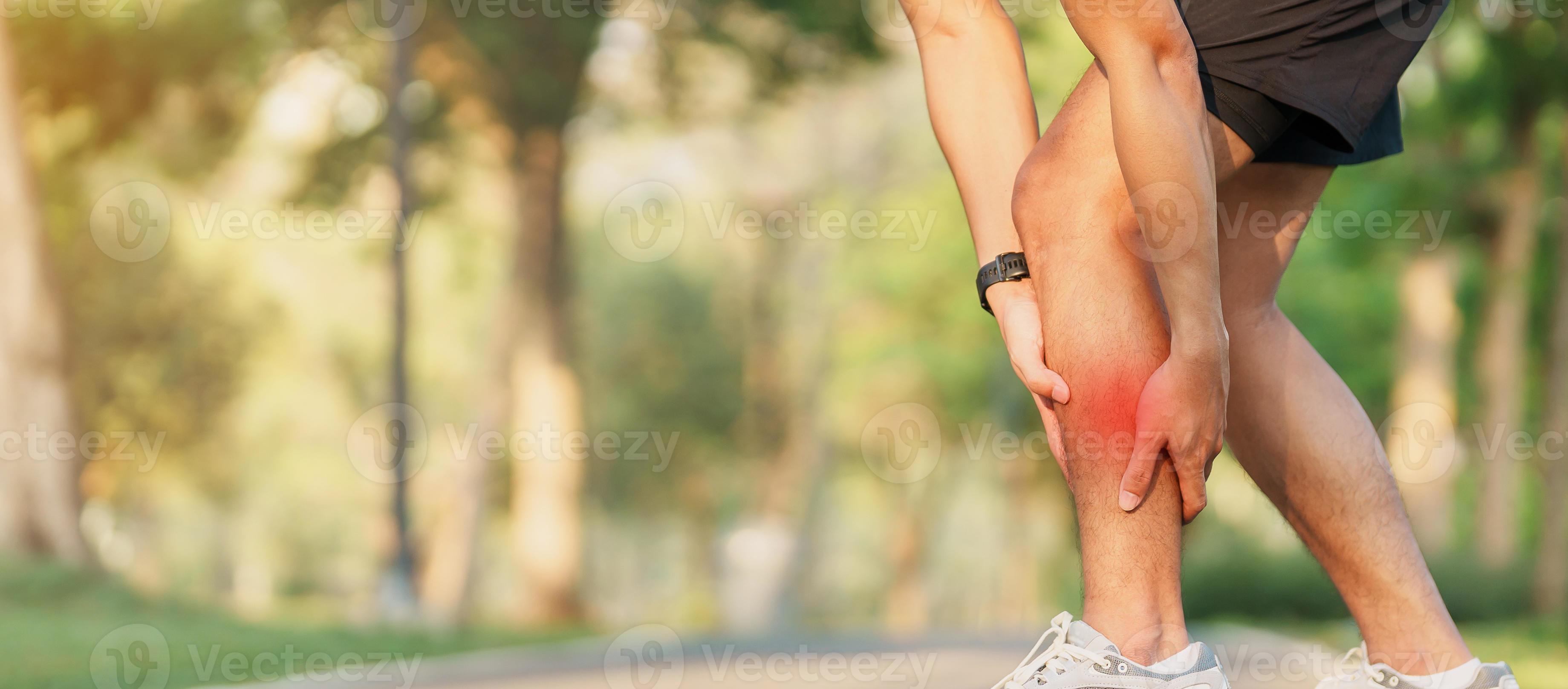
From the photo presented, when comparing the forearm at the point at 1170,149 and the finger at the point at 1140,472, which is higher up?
the forearm at the point at 1170,149

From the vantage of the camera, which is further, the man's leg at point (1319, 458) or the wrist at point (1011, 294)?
the man's leg at point (1319, 458)

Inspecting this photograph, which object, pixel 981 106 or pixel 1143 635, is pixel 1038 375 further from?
pixel 981 106

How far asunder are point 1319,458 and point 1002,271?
630mm

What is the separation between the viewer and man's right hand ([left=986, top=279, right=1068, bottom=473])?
1.92 metres

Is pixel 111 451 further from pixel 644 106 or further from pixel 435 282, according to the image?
pixel 644 106

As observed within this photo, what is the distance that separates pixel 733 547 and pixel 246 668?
11.7 meters

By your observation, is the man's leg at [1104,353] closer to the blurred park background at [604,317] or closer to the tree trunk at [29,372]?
the blurred park background at [604,317]

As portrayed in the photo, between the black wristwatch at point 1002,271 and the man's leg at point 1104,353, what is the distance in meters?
0.11

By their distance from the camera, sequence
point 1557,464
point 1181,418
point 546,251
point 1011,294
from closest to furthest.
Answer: point 1181,418
point 1011,294
point 1557,464
point 546,251

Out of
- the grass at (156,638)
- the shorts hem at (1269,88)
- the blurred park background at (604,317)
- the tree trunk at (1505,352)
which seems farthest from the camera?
the tree trunk at (1505,352)

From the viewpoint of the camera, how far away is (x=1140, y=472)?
1776mm

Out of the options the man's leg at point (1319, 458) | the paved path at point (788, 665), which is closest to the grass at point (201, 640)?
the paved path at point (788, 665)

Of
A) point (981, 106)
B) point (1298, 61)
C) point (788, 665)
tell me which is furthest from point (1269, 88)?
point (788, 665)

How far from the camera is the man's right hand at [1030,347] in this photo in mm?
1923
